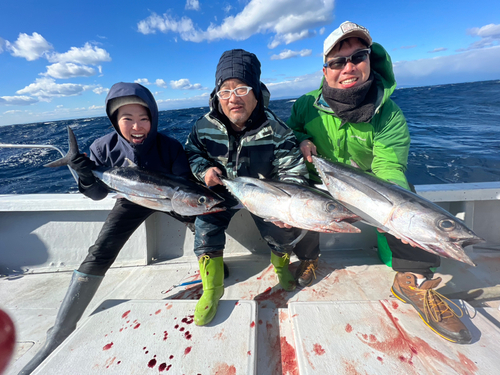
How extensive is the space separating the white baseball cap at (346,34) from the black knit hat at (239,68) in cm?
70

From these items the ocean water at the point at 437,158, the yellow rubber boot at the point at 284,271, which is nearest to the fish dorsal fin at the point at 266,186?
the yellow rubber boot at the point at 284,271

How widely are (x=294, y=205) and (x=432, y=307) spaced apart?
133 centimetres

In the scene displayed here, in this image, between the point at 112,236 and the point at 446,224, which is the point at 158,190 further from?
the point at 446,224

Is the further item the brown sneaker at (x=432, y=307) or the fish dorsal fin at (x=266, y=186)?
the fish dorsal fin at (x=266, y=186)

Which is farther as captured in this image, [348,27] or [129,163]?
[129,163]

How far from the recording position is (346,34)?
2.13m

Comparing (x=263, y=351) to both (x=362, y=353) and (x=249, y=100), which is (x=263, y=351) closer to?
(x=362, y=353)

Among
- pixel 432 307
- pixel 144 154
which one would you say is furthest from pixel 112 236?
pixel 432 307

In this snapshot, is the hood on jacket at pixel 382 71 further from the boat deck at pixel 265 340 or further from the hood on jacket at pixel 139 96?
the hood on jacket at pixel 139 96

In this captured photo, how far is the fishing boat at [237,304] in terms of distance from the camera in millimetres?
1469

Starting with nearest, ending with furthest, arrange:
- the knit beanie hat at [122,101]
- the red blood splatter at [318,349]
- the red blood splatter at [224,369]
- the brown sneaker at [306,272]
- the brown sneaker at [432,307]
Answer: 1. the red blood splatter at [224,369]
2. the red blood splatter at [318,349]
3. the brown sneaker at [432,307]
4. the knit beanie hat at [122,101]
5. the brown sneaker at [306,272]

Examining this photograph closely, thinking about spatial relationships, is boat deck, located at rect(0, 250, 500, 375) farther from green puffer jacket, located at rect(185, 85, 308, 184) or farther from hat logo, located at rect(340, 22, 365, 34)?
hat logo, located at rect(340, 22, 365, 34)

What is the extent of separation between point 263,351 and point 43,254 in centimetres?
321

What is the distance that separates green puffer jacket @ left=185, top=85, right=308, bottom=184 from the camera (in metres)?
2.26
